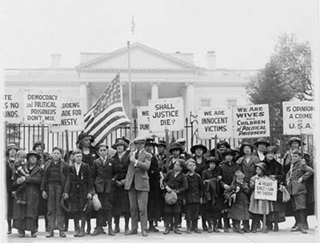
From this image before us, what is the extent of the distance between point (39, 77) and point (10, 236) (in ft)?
126

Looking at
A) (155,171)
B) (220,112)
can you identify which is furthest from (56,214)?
(220,112)

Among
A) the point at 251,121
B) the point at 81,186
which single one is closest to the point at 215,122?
the point at 251,121

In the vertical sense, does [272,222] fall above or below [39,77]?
below

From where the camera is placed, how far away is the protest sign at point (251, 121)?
10.2 metres

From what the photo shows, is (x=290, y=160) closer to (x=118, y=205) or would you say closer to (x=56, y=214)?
(x=118, y=205)

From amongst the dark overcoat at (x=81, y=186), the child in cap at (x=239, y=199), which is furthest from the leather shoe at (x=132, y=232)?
the child in cap at (x=239, y=199)

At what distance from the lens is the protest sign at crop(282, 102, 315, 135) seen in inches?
391

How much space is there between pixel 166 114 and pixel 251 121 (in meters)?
1.76

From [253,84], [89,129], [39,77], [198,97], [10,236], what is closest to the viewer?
[10,236]

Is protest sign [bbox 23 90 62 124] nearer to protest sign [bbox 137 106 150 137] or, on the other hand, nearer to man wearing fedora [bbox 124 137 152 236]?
man wearing fedora [bbox 124 137 152 236]

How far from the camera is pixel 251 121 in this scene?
10.3 metres

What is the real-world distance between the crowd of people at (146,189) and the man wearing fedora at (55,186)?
0.02 meters

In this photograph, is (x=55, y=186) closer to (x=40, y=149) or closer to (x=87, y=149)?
(x=87, y=149)

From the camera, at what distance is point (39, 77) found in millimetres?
45938
